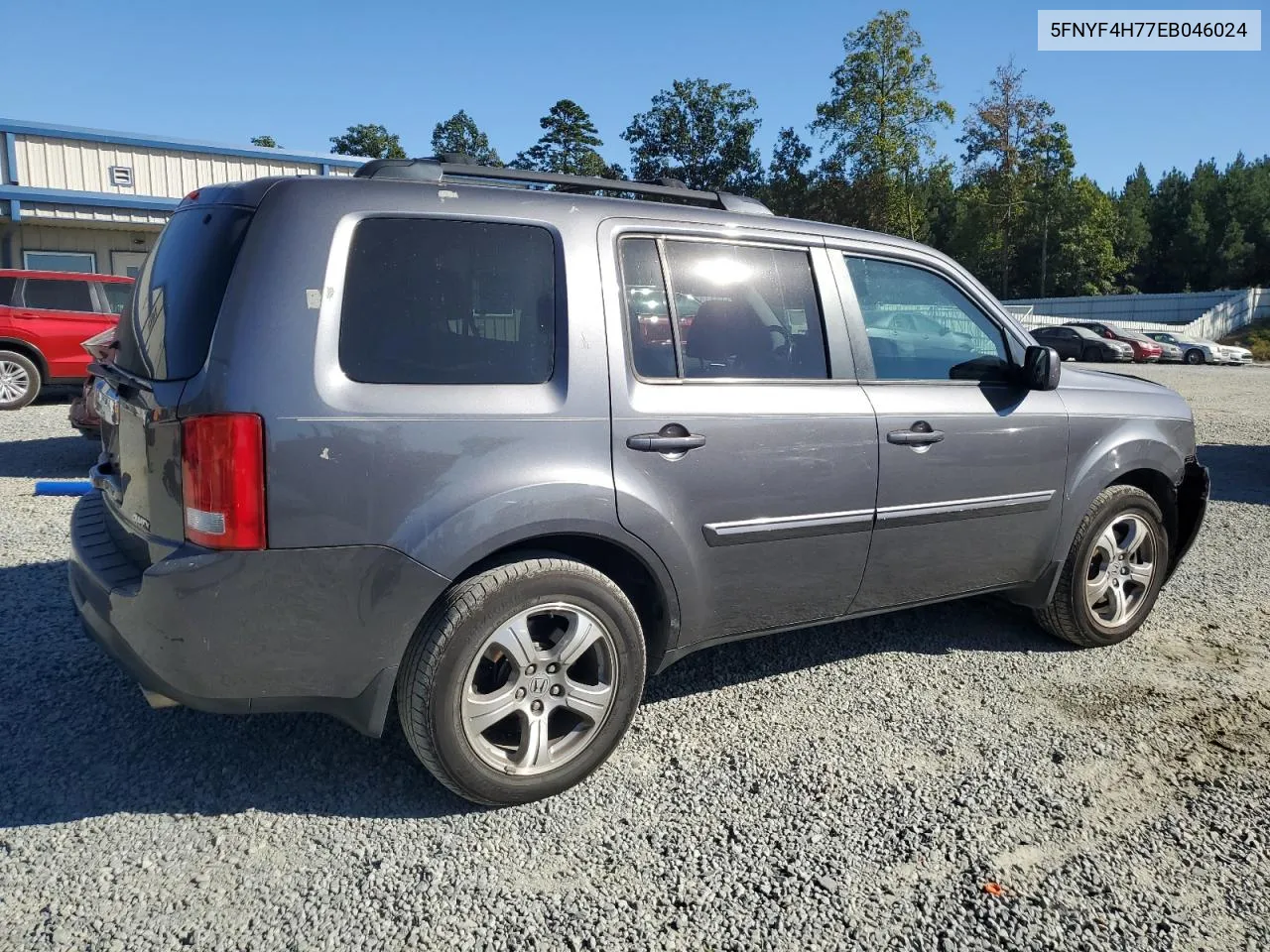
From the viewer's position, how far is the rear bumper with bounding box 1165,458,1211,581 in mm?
4770

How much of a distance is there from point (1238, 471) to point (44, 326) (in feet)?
45.7

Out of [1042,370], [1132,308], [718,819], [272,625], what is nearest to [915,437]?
[1042,370]

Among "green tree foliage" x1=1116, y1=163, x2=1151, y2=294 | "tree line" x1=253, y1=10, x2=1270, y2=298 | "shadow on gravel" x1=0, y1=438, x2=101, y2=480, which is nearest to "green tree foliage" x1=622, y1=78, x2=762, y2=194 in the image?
"tree line" x1=253, y1=10, x2=1270, y2=298

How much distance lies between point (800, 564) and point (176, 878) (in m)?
2.21

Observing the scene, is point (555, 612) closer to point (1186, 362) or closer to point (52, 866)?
point (52, 866)

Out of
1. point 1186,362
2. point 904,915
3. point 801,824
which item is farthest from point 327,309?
point 1186,362

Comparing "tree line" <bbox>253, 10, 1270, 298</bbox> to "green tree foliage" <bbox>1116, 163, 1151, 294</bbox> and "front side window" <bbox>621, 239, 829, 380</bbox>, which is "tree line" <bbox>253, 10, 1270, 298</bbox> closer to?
"green tree foliage" <bbox>1116, 163, 1151, 294</bbox>

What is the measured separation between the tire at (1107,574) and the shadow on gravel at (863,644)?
16 centimetres

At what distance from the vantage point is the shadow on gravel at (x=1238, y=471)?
27.7ft

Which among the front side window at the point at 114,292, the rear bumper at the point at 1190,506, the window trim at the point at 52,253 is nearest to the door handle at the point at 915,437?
the rear bumper at the point at 1190,506

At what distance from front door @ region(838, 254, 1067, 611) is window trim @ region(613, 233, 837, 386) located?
0.17m

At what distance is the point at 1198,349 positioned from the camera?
3425 centimetres

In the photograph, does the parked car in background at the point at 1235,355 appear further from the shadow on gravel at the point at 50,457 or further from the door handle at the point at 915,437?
the door handle at the point at 915,437

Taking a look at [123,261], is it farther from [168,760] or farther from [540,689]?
[540,689]
